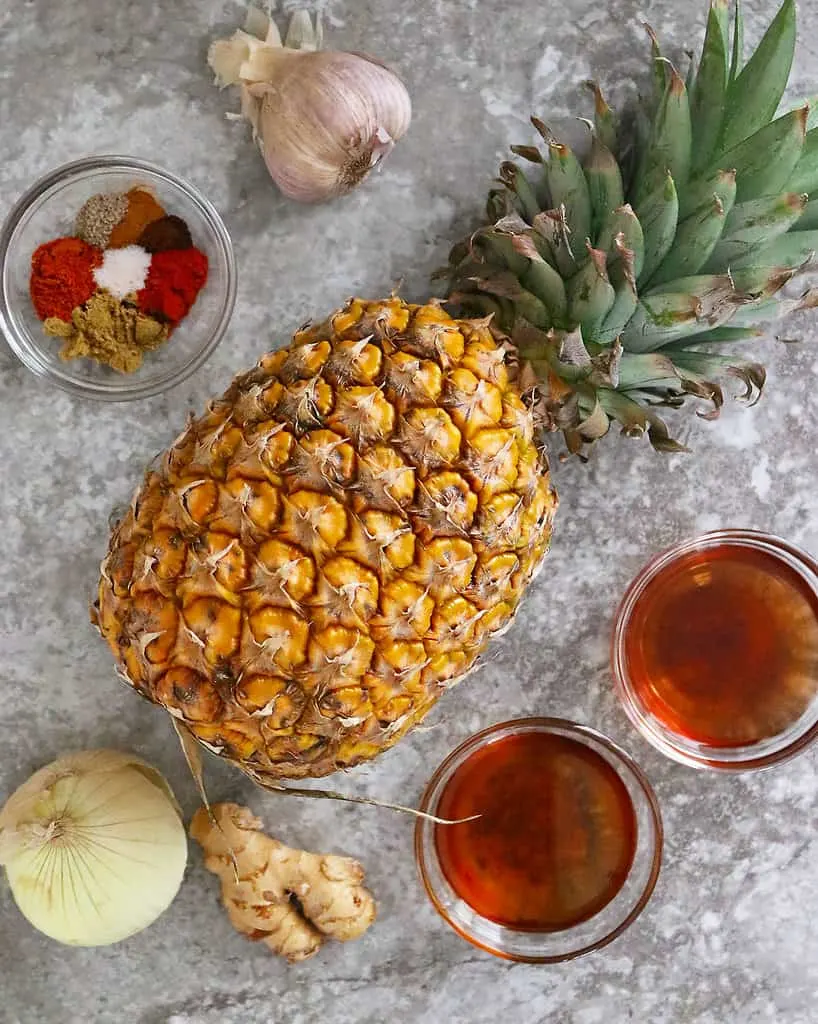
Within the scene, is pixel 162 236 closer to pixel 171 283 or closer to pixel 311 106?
pixel 171 283

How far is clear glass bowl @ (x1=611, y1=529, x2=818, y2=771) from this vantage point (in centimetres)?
143

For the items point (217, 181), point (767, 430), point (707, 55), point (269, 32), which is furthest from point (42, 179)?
point (767, 430)

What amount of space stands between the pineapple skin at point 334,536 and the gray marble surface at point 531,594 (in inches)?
15.0

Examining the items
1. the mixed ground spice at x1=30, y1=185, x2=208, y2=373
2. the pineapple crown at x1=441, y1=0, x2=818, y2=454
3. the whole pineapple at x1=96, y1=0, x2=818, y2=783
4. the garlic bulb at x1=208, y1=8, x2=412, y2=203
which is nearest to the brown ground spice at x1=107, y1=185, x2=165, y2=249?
the mixed ground spice at x1=30, y1=185, x2=208, y2=373

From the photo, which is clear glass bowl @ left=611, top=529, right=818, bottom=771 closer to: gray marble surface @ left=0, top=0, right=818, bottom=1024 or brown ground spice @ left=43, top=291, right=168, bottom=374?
gray marble surface @ left=0, top=0, right=818, bottom=1024

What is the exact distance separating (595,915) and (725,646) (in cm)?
Result: 41

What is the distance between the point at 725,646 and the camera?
1.44 meters

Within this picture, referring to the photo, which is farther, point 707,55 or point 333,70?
point 333,70

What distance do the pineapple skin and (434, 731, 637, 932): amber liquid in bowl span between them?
0.36 m

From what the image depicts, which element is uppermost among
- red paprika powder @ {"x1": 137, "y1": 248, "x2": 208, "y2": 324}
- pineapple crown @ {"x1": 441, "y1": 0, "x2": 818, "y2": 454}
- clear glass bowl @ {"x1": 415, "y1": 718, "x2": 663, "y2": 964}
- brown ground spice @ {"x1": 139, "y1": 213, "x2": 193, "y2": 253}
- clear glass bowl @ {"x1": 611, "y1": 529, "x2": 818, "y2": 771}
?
pineapple crown @ {"x1": 441, "y1": 0, "x2": 818, "y2": 454}

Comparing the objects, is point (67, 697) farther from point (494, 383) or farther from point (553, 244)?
point (553, 244)

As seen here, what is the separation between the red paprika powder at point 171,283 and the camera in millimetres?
1390

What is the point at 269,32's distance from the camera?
1.42 metres

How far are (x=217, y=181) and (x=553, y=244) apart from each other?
0.57m
